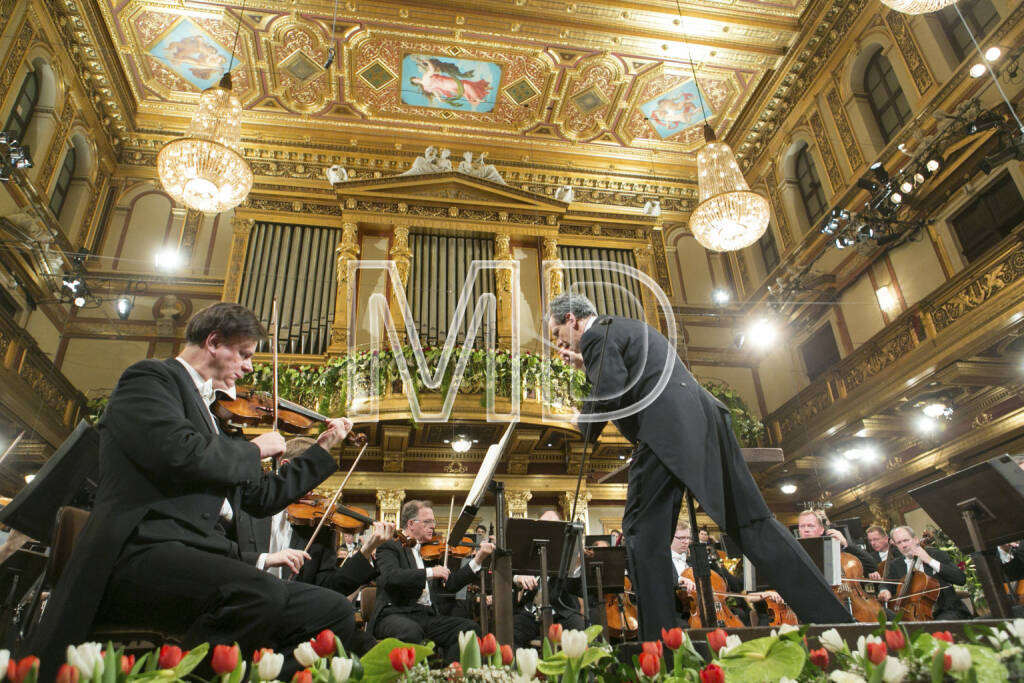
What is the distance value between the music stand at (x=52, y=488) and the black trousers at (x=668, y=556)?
2.42 m

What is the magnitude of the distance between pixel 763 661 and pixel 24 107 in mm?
12121

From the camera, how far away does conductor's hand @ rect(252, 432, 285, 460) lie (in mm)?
2234

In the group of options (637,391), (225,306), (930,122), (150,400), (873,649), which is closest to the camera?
(873,649)

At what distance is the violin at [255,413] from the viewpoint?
106 inches

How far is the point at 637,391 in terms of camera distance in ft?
9.33

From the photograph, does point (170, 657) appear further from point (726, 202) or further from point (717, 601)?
point (726, 202)

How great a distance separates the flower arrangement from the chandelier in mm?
7557

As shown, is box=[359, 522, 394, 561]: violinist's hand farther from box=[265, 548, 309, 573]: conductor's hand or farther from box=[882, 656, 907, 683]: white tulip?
box=[882, 656, 907, 683]: white tulip

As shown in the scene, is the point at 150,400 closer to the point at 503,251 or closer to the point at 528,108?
the point at 503,251

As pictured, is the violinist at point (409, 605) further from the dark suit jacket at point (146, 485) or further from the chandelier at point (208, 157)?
the chandelier at point (208, 157)

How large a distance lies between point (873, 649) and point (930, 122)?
9.97 meters

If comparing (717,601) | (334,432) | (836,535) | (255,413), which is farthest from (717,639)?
(836,535)

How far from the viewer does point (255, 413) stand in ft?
9.55

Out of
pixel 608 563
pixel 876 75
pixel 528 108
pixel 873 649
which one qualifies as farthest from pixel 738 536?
pixel 528 108
